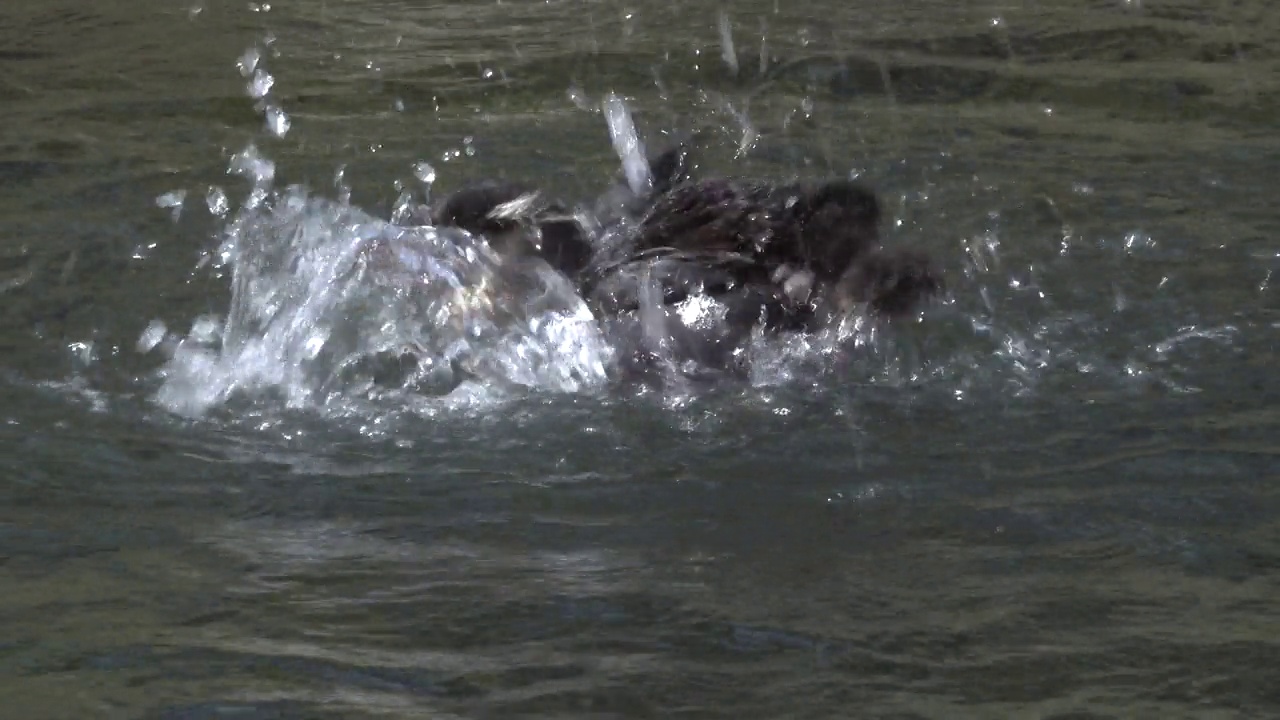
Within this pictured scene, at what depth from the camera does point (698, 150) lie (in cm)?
625

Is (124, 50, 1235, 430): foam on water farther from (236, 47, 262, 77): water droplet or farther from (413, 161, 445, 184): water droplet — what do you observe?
(236, 47, 262, 77): water droplet

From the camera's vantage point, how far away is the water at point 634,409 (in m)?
3.35

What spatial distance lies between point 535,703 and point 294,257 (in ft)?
7.35

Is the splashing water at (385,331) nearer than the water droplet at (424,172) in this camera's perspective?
Yes

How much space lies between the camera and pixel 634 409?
173 inches

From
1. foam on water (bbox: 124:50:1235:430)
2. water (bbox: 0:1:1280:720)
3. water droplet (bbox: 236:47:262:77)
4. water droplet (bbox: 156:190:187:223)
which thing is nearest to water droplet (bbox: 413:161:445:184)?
water (bbox: 0:1:1280:720)

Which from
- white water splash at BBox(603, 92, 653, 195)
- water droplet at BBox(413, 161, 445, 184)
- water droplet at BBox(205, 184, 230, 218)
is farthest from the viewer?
water droplet at BBox(413, 161, 445, 184)

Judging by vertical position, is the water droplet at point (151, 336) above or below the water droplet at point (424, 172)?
below

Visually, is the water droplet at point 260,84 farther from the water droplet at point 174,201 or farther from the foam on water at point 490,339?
the foam on water at point 490,339

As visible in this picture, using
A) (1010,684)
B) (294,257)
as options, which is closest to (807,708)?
(1010,684)

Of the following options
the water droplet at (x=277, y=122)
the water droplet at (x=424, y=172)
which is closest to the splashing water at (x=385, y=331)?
the water droplet at (x=424, y=172)

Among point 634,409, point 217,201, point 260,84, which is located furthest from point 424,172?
point 634,409

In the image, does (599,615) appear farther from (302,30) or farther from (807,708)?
(302,30)

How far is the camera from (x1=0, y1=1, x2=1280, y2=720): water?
335 cm
